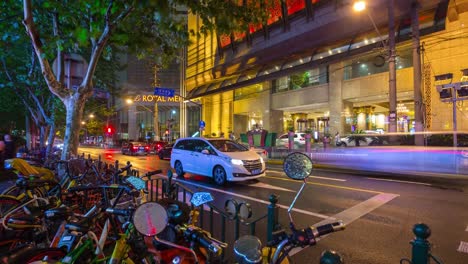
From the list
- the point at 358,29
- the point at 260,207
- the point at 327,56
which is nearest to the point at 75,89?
the point at 260,207

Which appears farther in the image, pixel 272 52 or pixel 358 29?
pixel 272 52

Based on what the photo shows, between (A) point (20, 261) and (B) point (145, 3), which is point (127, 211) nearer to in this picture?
(A) point (20, 261)

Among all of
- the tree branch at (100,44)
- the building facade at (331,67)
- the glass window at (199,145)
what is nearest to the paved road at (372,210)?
the glass window at (199,145)

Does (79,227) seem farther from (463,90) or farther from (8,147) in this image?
(463,90)

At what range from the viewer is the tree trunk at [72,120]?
27.8 ft

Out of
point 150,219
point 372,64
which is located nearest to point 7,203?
point 150,219

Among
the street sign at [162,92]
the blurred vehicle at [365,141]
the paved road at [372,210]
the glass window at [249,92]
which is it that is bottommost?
the paved road at [372,210]

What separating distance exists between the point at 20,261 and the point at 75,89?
279 inches

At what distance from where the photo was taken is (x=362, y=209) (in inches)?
273

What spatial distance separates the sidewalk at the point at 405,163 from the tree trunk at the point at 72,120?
39.2 ft

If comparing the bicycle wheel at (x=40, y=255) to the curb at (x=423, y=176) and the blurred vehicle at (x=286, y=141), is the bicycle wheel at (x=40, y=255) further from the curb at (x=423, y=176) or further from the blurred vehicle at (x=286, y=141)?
the blurred vehicle at (x=286, y=141)

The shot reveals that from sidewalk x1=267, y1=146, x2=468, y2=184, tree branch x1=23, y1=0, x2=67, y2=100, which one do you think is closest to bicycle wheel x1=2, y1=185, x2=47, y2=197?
tree branch x1=23, y1=0, x2=67, y2=100

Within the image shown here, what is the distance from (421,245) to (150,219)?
2.39 meters

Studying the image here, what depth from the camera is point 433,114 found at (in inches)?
813
